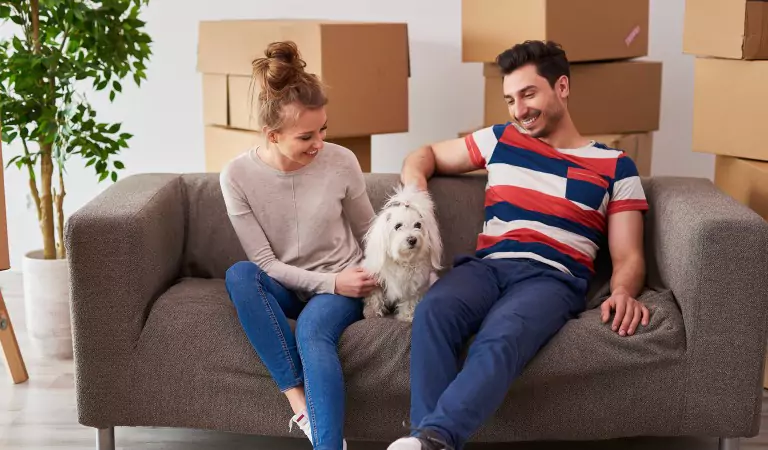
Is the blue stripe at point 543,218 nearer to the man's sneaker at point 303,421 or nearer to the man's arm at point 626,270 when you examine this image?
the man's arm at point 626,270

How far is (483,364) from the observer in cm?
191

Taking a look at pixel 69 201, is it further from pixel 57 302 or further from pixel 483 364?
pixel 483 364

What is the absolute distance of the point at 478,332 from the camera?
82.0 inches

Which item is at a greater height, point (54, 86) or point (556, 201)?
point (54, 86)

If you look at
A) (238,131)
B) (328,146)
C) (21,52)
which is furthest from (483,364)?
(21,52)

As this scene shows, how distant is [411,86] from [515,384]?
2.08 m

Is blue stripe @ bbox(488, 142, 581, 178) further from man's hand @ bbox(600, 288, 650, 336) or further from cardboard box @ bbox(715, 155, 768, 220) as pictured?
cardboard box @ bbox(715, 155, 768, 220)

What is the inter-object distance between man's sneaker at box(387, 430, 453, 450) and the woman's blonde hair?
828 mm

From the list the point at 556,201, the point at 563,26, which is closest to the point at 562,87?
the point at 556,201

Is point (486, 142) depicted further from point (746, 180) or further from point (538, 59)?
point (746, 180)

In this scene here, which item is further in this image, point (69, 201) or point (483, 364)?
point (69, 201)

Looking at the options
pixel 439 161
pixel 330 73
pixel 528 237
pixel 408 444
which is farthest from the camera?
pixel 330 73

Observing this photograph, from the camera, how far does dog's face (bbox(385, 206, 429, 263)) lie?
2.11 m

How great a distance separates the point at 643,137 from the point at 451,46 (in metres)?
1.01
